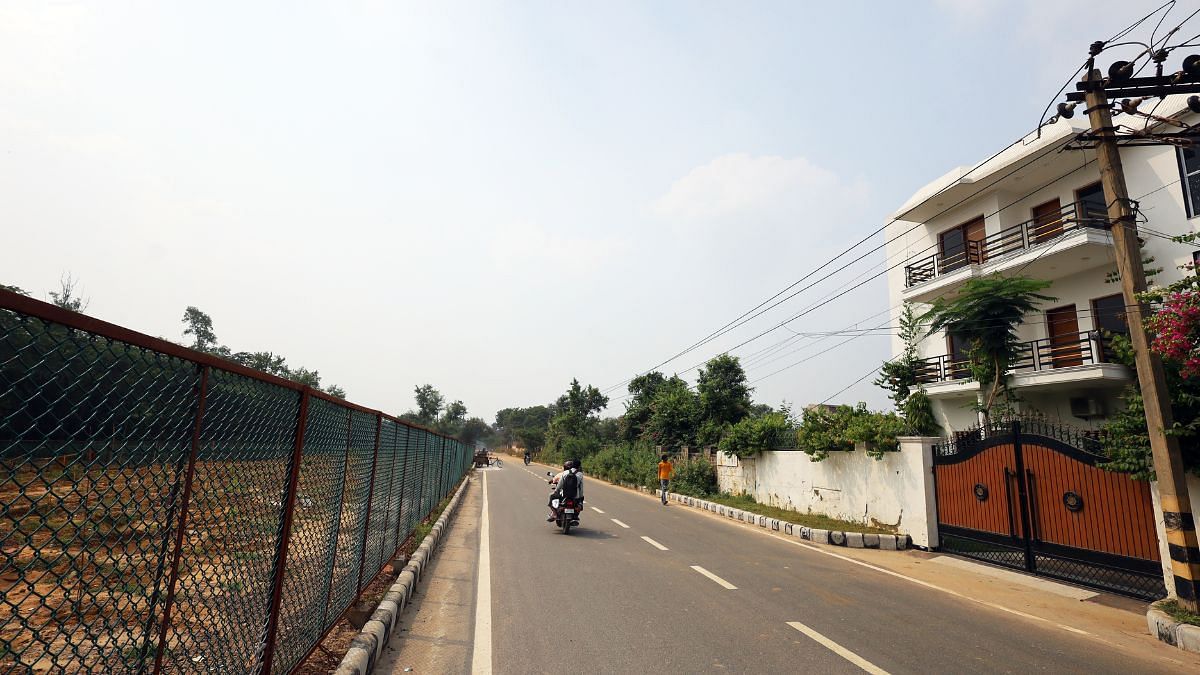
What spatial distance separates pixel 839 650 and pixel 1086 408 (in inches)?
597

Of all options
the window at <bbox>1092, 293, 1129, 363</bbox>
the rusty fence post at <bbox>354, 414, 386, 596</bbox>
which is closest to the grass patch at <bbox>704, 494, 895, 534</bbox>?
the window at <bbox>1092, 293, 1129, 363</bbox>

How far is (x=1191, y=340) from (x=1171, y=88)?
3.88 metres

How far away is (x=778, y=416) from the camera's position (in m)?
18.8

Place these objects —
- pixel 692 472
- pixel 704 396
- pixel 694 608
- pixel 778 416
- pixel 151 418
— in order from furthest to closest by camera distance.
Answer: pixel 704 396, pixel 692 472, pixel 778 416, pixel 694 608, pixel 151 418

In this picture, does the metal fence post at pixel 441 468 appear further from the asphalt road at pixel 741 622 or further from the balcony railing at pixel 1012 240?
the balcony railing at pixel 1012 240

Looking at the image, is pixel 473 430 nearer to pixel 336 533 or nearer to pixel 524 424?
pixel 524 424

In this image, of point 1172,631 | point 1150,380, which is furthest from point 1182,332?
point 1172,631

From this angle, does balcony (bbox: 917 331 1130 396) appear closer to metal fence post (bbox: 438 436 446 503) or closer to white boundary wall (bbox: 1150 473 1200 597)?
white boundary wall (bbox: 1150 473 1200 597)

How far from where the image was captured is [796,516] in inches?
584

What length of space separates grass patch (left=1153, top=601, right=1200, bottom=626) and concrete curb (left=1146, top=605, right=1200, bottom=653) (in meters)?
0.07

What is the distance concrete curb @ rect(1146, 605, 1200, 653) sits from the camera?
5.93 meters

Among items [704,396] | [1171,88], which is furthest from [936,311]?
[704,396]

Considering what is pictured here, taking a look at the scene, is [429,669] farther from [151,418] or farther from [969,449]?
[969,449]

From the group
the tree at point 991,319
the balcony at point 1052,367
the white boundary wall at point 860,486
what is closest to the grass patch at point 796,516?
the white boundary wall at point 860,486
